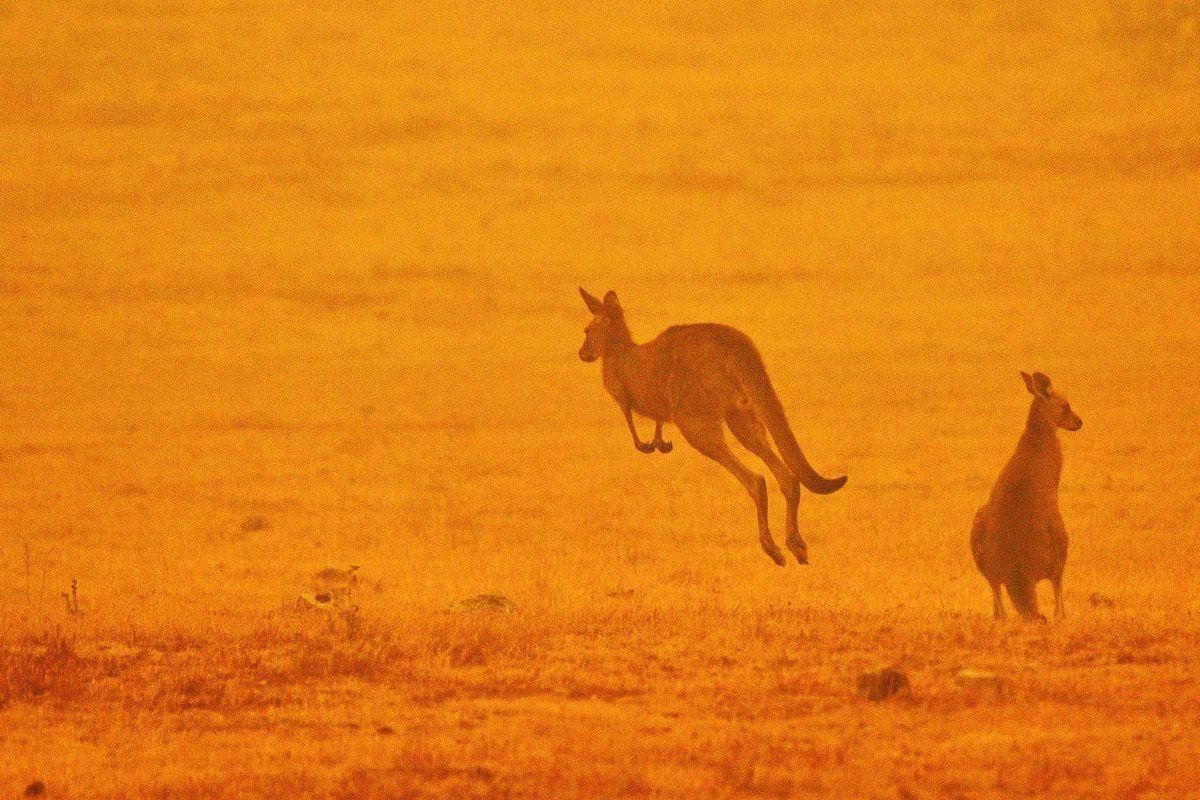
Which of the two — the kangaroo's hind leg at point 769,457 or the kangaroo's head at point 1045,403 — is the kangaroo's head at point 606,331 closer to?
the kangaroo's hind leg at point 769,457

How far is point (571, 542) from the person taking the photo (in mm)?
18500

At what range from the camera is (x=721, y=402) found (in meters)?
12.2

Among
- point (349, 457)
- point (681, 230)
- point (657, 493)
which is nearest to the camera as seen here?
point (657, 493)

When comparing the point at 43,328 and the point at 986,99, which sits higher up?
the point at 986,99

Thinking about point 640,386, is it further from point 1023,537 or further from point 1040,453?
point 1023,537

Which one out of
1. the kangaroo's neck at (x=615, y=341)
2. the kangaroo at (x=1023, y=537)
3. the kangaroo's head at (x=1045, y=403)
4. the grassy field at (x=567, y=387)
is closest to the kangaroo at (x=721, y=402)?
the kangaroo's neck at (x=615, y=341)

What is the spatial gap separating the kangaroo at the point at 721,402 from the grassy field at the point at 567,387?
0.87m

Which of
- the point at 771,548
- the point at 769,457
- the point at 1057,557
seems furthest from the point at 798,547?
the point at 1057,557

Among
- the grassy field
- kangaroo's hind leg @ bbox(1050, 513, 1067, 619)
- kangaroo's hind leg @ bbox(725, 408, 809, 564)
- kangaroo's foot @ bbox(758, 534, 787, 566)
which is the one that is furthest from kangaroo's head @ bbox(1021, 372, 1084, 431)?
kangaroo's foot @ bbox(758, 534, 787, 566)

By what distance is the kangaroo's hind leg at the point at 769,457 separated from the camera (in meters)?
12.1

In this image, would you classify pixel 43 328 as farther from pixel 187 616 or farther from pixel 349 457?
pixel 187 616

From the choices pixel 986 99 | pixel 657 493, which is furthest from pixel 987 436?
pixel 986 99

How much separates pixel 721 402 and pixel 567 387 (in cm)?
1544

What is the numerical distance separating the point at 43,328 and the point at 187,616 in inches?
765
